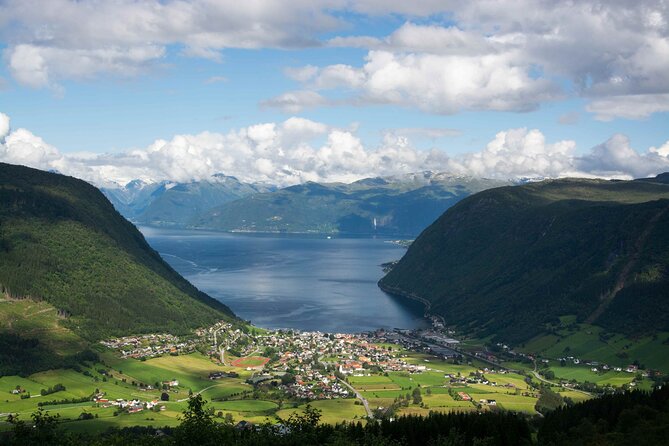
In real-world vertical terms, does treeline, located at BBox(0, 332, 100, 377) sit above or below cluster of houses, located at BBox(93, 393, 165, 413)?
above

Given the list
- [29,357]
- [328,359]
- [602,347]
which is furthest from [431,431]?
[602,347]

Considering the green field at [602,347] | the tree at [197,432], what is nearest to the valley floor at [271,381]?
the green field at [602,347]

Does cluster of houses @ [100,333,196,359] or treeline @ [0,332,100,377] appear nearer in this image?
treeline @ [0,332,100,377]

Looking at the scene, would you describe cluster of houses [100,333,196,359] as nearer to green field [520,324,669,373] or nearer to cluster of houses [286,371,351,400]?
cluster of houses [286,371,351,400]

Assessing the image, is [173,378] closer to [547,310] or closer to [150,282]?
[150,282]

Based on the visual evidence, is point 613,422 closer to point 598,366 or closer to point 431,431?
point 431,431

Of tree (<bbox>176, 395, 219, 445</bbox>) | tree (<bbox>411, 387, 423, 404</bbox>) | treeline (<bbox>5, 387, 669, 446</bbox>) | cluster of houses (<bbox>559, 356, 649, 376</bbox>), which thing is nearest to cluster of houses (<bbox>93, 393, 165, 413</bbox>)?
treeline (<bbox>5, 387, 669, 446</bbox>)
